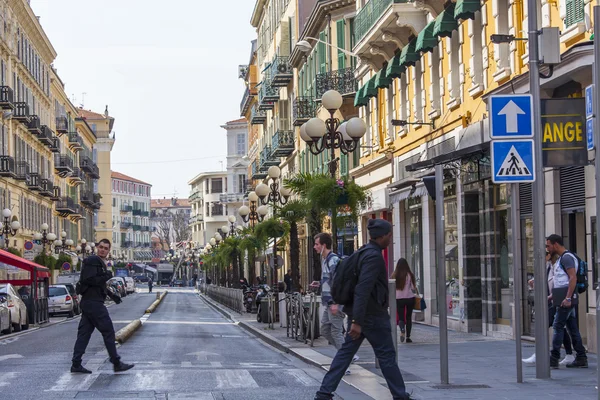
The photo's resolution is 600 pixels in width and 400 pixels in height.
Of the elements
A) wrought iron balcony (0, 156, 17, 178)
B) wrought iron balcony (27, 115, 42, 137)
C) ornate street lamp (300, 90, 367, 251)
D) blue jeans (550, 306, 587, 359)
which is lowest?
blue jeans (550, 306, 587, 359)

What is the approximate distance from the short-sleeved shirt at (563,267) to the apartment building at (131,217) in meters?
155

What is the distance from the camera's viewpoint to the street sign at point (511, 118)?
12648 mm

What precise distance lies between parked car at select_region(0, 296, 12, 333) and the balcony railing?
40.5 feet

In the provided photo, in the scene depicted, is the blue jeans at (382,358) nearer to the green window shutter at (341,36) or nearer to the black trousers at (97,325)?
the black trousers at (97,325)

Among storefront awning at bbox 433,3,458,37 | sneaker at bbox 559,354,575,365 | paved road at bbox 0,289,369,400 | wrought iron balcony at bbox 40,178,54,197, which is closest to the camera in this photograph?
paved road at bbox 0,289,369,400

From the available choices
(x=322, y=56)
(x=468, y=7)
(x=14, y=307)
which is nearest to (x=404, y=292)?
(x=468, y=7)

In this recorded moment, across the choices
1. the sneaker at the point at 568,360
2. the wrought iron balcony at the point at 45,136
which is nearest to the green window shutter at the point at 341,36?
the wrought iron balcony at the point at 45,136

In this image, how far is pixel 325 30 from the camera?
4862 cm

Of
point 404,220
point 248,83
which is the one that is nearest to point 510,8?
point 404,220

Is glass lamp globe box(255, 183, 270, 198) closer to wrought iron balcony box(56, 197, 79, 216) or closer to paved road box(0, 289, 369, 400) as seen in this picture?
paved road box(0, 289, 369, 400)

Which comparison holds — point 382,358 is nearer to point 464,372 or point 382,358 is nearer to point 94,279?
point 464,372

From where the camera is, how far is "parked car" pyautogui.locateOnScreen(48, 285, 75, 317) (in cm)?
4775

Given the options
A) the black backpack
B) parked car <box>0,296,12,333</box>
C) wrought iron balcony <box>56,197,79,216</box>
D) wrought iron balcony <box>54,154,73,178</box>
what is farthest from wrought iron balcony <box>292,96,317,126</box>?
the black backpack

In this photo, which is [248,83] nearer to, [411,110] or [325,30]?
[325,30]
